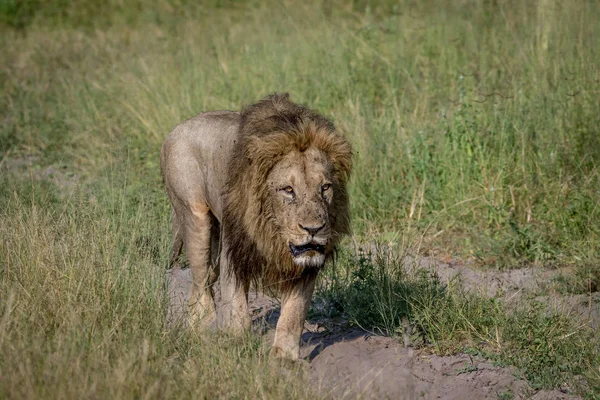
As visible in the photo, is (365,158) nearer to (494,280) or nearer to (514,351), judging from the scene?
(494,280)

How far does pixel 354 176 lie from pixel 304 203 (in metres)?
3.04

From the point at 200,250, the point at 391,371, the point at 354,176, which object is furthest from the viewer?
the point at 354,176

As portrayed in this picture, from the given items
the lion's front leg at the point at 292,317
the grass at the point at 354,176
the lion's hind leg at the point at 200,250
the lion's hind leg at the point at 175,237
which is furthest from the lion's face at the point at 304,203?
the lion's hind leg at the point at 175,237

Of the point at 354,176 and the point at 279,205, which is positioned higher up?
the point at 279,205

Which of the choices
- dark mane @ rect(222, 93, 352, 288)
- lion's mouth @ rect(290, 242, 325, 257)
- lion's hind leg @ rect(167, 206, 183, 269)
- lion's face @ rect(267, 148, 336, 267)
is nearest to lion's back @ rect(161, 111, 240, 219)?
lion's hind leg @ rect(167, 206, 183, 269)

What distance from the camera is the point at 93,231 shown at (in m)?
4.70

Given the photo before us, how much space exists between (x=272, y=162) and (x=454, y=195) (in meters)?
3.02

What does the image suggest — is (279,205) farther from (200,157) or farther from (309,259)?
(200,157)

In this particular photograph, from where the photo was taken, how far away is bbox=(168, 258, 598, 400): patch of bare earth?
4211 mm

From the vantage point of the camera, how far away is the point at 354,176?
7.25 meters

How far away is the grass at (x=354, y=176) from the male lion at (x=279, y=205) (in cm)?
35

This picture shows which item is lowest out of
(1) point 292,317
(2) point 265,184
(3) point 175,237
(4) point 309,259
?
(1) point 292,317

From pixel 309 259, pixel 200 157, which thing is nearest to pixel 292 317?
pixel 309 259

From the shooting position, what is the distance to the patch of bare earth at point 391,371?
421cm
